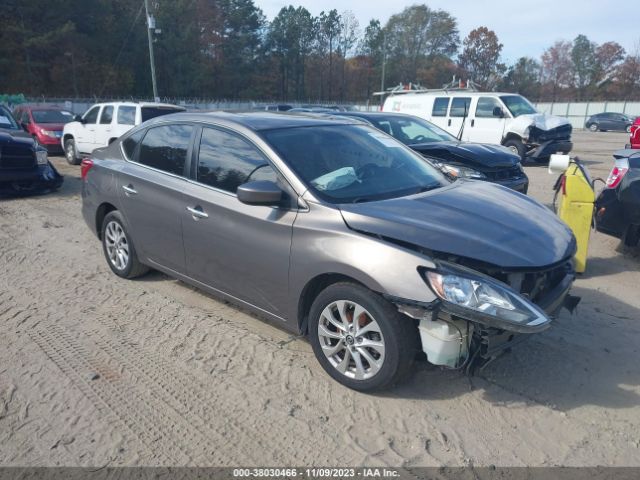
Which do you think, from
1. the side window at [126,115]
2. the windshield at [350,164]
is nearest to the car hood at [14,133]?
the side window at [126,115]

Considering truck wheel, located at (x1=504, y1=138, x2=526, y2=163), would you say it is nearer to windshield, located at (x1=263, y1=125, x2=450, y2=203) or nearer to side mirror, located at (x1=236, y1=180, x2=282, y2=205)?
windshield, located at (x1=263, y1=125, x2=450, y2=203)

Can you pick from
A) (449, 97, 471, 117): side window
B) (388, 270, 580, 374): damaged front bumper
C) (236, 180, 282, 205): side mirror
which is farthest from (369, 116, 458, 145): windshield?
(449, 97, 471, 117): side window

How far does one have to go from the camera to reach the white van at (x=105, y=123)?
1243cm

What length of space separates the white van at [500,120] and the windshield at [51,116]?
11521 millimetres

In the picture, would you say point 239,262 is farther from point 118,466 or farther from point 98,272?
point 98,272

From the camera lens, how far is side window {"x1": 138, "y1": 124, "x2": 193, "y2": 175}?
4.32m

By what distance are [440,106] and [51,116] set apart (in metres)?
12.7

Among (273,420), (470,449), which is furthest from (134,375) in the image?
(470,449)

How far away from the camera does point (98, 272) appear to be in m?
5.45

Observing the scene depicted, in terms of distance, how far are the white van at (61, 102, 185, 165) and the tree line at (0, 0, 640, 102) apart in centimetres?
1687

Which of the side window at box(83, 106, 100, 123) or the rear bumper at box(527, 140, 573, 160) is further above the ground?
the side window at box(83, 106, 100, 123)

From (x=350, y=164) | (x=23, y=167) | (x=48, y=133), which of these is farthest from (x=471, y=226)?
(x=48, y=133)

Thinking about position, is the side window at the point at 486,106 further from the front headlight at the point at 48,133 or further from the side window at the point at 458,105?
the front headlight at the point at 48,133

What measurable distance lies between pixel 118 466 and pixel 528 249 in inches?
105
